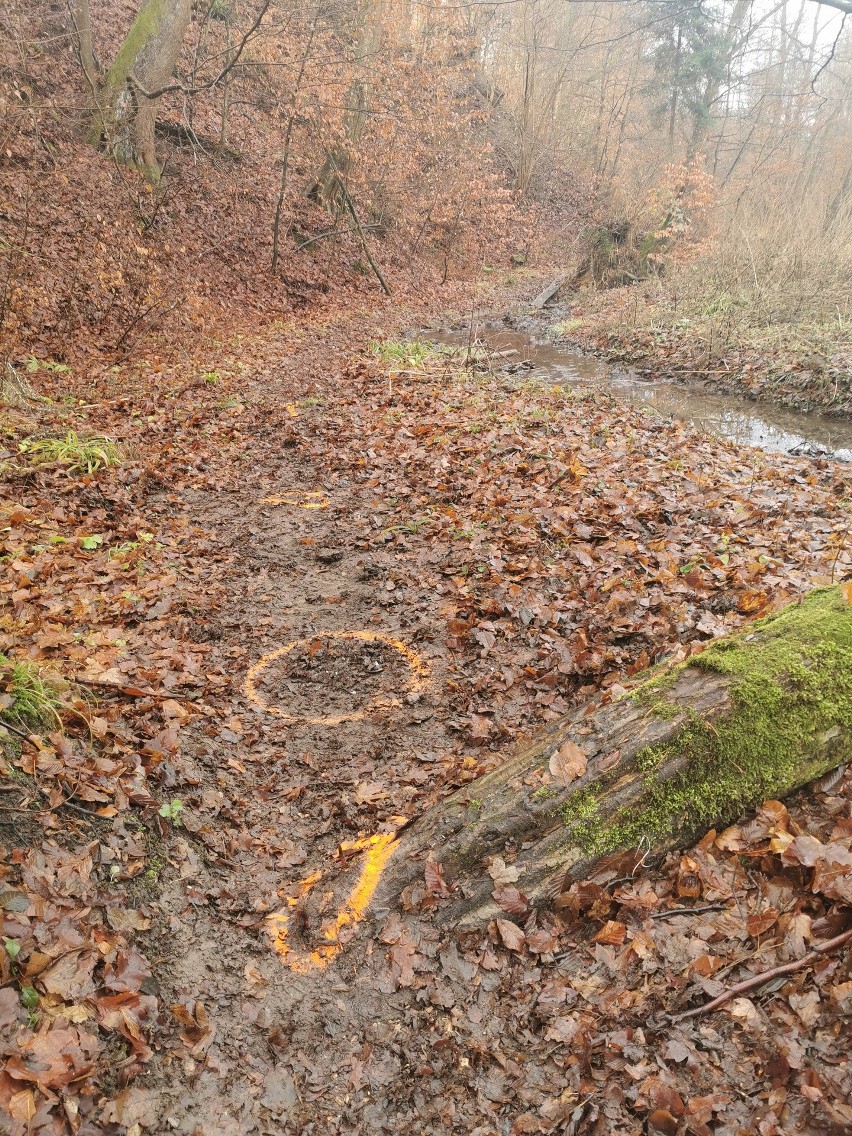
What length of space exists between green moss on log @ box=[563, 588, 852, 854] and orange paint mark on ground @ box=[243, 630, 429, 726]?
6.45 ft

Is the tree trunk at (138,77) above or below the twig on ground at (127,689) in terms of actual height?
above

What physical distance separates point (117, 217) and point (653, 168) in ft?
77.9

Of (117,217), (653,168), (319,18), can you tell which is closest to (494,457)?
(117,217)

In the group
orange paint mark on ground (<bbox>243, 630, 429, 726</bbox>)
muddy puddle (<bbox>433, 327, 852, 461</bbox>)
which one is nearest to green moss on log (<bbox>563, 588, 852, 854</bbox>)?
orange paint mark on ground (<bbox>243, 630, 429, 726</bbox>)

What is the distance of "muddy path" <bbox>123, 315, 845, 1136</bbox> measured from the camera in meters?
2.66

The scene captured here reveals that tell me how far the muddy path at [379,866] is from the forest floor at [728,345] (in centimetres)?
527

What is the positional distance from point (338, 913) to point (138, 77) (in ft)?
57.0

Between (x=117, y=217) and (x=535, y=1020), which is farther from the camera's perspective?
(x=117, y=217)

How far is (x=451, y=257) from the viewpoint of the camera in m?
25.6

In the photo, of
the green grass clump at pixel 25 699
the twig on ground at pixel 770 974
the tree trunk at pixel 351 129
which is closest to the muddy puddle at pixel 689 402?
the tree trunk at pixel 351 129

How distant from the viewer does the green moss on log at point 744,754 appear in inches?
123

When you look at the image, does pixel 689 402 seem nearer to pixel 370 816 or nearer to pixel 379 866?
pixel 370 816

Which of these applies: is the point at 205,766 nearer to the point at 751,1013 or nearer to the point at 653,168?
the point at 751,1013

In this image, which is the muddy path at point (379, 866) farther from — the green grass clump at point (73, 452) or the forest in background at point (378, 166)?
the forest in background at point (378, 166)
